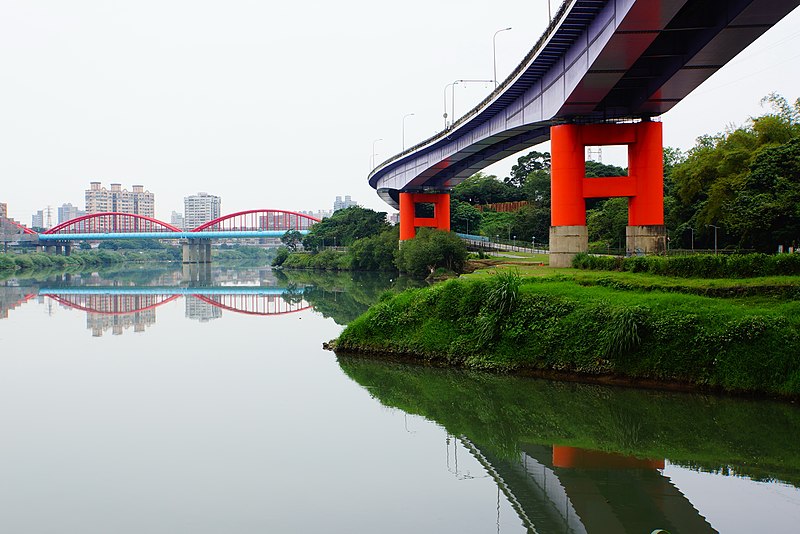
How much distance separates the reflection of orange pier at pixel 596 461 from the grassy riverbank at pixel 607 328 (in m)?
4.23

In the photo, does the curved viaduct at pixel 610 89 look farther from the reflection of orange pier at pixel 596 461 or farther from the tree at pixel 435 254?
the reflection of orange pier at pixel 596 461

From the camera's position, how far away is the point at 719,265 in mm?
19312

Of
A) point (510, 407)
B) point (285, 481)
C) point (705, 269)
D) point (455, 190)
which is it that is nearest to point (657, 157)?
point (705, 269)

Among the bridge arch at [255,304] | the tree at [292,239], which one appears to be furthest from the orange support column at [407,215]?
the tree at [292,239]

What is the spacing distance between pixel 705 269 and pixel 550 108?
33.3ft

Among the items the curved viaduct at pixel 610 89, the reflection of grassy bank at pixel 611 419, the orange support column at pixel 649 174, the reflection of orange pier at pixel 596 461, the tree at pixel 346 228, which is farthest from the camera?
the tree at pixel 346 228

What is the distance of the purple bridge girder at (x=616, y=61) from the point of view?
18.1m

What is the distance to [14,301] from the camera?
44.6 meters

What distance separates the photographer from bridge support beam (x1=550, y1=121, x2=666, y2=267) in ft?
91.3

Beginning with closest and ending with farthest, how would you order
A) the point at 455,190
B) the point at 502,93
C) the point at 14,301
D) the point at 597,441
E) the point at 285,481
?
1. the point at 285,481
2. the point at 597,441
3. the point at 502,93
4. the point at 14,301
5. the point at 455,190

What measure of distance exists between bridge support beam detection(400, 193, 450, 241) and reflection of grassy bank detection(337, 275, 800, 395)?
37.7m

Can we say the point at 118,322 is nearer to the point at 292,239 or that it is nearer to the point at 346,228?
the point at 346,228

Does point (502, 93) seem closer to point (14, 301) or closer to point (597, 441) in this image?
point (597, 441)

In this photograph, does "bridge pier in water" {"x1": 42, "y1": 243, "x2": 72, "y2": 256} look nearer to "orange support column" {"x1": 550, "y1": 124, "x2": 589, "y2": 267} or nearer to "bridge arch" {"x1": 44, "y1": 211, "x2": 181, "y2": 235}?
"bridge arch" {"x1": 44, "y1": 211, "x2": 181, "y2": 235}
